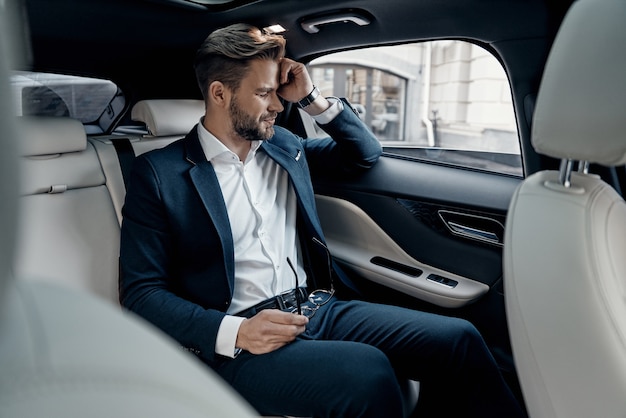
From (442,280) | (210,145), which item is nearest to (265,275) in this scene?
(210,145)

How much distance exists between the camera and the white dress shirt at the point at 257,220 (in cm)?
161

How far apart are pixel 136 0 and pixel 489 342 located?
5.22ft

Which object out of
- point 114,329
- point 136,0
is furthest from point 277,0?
point 114,329

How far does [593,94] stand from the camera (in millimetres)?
963

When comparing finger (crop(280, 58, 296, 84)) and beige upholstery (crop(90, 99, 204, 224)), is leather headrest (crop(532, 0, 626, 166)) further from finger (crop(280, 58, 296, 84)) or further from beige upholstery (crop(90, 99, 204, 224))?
beige upholstery (crop(90, 99, 204, 224))

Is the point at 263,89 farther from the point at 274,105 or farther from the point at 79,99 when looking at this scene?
the point at 79,99

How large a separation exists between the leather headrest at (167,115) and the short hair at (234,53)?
18cm

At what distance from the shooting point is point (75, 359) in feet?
1.17

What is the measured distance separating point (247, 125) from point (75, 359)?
139 centimetres

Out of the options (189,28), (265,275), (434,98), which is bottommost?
(265,275)

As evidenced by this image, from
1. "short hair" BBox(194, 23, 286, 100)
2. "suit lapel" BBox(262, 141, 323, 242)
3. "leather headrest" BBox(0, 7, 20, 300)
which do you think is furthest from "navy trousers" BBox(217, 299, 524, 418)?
"leather headrest" BBox(0, 7, 20, 300)

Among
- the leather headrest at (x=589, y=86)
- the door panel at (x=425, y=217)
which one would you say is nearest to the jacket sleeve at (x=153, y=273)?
the door panel at (x=425, y=217)

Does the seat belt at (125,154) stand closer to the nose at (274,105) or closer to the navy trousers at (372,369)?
the nose at (274,105)

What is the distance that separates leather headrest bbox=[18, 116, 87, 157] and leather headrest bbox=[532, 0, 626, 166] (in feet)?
4.31
